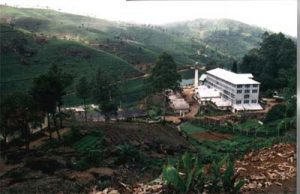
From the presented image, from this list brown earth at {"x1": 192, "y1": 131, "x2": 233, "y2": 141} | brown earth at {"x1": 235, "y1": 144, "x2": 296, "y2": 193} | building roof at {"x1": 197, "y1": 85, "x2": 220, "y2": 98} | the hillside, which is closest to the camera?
brown earth at {"x1": 235, "y1": 144, "x2": 296, "y2": 193}

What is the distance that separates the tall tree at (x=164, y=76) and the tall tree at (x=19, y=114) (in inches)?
62.5

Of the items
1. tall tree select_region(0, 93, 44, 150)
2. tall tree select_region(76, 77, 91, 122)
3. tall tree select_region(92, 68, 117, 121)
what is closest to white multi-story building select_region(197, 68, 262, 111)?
tall tree select_region(92, 68, 117, 121)

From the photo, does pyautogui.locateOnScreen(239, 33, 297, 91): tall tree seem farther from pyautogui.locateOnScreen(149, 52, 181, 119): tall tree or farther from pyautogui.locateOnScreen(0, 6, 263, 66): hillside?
pyautogui.locateOnScreen(149, 52, 181, 119): tall tree

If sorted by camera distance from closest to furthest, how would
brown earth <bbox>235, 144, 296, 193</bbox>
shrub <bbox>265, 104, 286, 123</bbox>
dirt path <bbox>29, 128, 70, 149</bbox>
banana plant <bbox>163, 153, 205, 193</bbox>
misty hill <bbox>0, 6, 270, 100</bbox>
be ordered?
1. banana plant <bbox>163, 153, 205, 193</bbox>
2. brown earth <bbox>235, 144, 296, 193</bbox>
3. dirt path <bbox>29, 128, 70, 149</bbox>
4. shrub <bbox>265, 104, 286, 123</bbox>
5. misty hill <bbox>0, 6, 270, 100</bbox>

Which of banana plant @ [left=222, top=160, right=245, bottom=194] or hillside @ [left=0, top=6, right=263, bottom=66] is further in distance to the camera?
hillside @ [left=0, top=6, right=263, bottom=66]

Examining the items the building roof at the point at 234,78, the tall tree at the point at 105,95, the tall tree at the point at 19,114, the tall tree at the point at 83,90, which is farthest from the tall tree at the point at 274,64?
the tall tree at the point at 19,114

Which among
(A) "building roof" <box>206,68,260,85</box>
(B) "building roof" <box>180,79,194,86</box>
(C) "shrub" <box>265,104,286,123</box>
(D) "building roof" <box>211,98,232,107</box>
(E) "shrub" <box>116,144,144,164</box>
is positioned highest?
(A) "building roof" <box>206,68,260,85</box>

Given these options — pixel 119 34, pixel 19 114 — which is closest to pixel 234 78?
pixel 19 114

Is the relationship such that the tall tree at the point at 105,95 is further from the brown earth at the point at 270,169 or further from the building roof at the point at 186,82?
the brown earth at the point at 270,169

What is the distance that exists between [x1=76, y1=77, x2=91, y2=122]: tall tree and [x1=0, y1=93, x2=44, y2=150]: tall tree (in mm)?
672

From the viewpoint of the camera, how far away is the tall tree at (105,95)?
4918mm

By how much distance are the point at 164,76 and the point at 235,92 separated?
3.10 ft

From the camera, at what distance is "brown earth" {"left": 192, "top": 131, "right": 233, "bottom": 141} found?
14.8 feet

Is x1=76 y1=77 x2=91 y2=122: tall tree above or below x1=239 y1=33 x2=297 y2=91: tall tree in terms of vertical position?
below
